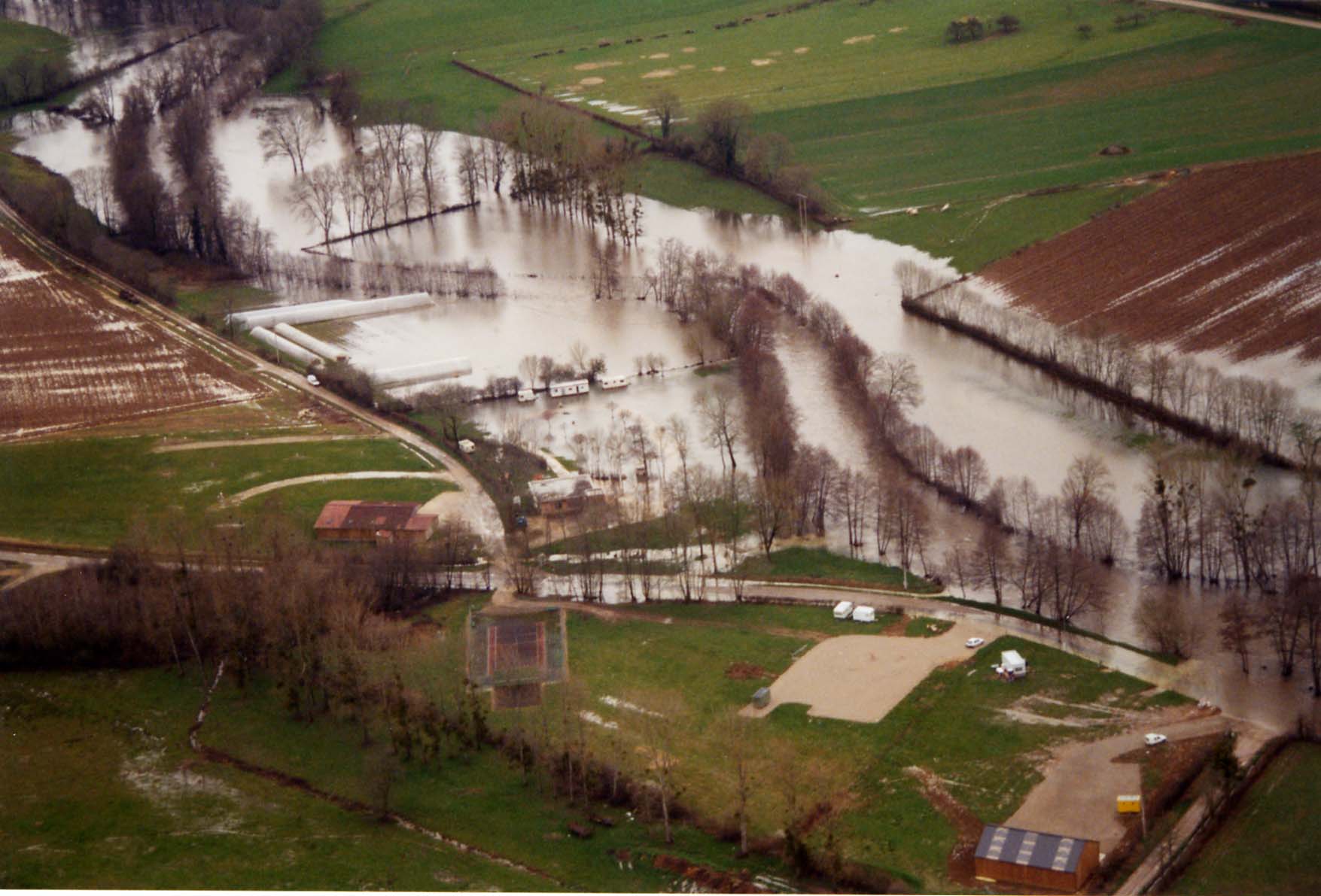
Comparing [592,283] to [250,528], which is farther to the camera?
[592,283]

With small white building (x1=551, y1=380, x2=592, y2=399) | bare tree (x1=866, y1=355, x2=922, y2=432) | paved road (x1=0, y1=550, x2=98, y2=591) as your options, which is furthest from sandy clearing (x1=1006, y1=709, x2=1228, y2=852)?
small white building (x1=551, y1=380, x2=592, y2=399)

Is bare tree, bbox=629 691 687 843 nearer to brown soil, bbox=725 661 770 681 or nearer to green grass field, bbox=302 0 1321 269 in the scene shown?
brown soil, bbox=725 661 770 681

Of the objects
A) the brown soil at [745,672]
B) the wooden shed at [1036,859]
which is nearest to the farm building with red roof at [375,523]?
the brown soil at [745,672]

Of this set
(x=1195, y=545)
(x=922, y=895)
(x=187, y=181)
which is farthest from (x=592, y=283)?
(x=922, y=895)

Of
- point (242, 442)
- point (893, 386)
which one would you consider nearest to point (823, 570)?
point (893, 386)

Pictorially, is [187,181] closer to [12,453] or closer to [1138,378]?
[12,453]

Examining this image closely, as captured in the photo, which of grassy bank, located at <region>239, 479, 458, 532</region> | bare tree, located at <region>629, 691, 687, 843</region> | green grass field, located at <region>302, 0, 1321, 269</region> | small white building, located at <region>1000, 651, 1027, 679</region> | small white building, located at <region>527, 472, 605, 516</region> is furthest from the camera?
green grass field, located at <region>302, 0, 1321, 269</region>
